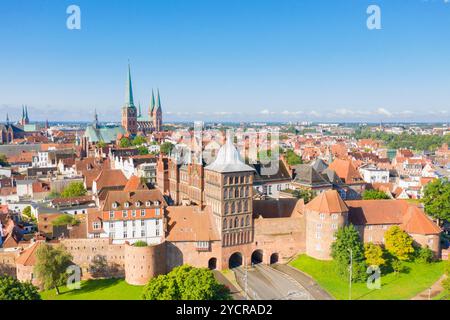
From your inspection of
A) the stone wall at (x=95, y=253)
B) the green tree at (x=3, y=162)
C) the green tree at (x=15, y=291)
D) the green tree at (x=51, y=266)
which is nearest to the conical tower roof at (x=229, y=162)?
the stone wall at (x=95, y=253)

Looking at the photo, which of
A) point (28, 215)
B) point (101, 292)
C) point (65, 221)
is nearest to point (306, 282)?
point (101, 292)

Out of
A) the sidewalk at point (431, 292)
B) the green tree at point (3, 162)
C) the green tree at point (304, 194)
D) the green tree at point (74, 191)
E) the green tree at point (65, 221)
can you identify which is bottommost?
the sidewalk at point (431, 292)

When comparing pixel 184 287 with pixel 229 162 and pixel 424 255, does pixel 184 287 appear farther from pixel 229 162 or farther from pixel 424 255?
pixel 424 255

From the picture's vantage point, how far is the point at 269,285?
193ft

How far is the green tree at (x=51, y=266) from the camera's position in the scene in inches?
2220

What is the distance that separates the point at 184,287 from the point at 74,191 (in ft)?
194

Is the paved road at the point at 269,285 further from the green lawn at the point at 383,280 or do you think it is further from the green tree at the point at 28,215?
the green tree at the point at 28,215

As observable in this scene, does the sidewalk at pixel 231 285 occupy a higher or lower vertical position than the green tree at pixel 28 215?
lower

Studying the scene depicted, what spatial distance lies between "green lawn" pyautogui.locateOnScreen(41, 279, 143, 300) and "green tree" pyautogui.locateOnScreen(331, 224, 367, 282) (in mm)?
27202

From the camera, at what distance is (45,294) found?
2290 inches

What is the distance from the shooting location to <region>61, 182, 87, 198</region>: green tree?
328 ft

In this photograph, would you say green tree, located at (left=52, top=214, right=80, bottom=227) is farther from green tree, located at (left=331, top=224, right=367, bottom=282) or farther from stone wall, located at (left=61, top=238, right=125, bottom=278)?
green tree, located at (left=331, top=224, right=367, bottom=282)

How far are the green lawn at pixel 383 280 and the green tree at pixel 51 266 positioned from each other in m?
33.0
